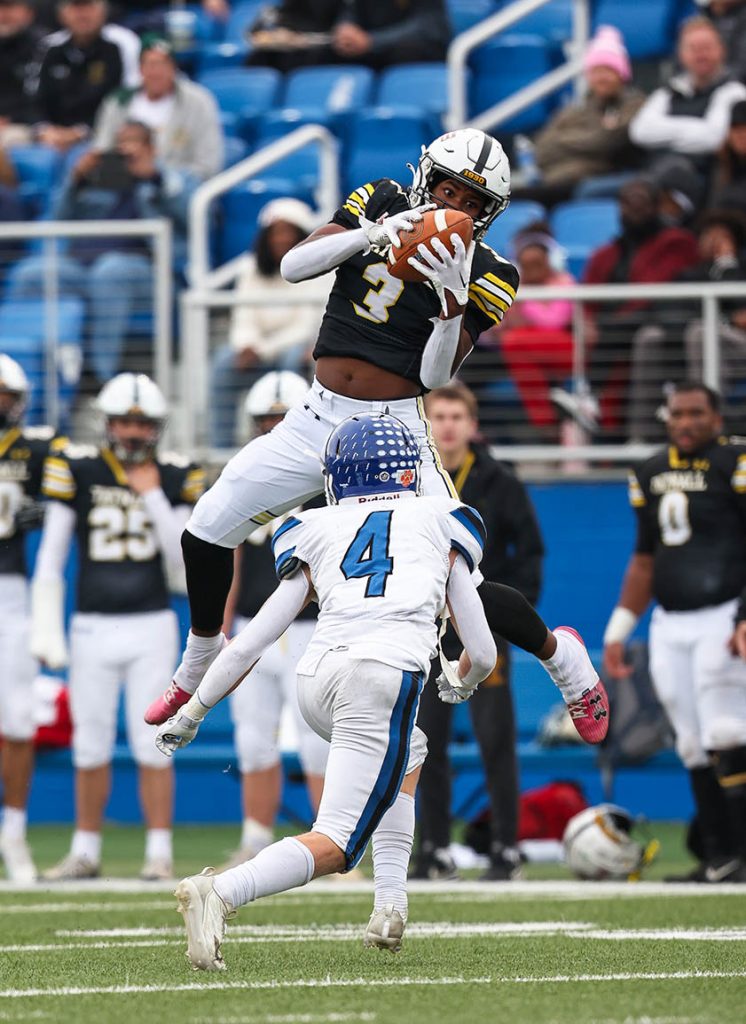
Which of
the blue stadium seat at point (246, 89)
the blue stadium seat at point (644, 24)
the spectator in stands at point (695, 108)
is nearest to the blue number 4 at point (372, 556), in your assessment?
the spectator in stands at point (695, 108)

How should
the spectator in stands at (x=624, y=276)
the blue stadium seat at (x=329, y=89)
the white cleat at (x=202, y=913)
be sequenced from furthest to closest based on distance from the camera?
the blue stadium seat at (x=329, y=89) < the spectator in stands at (x=624, y=276) < the white cleat at (x=202, y=913)

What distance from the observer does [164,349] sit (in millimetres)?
11570

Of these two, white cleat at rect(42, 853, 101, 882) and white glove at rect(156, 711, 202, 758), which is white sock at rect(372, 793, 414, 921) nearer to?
white glove at rect(156, 711, 202, 758)

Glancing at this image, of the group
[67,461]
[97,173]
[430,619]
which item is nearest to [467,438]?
[67,461]

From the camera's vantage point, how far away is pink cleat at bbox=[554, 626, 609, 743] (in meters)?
6.03

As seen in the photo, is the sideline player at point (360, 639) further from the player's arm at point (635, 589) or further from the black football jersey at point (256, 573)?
the black football jersey at point (256, 573)

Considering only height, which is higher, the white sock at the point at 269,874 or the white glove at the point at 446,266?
the white glove at the point at 446,266

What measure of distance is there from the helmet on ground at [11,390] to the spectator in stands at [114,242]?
8.58ft

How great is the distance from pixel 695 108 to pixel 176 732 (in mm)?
7587

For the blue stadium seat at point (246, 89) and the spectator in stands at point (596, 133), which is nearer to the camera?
the spectator in stands at point (596, 133)

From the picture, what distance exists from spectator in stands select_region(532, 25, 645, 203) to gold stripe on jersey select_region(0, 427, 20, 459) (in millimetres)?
4878

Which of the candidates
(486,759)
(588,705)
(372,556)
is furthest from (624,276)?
(372,556)

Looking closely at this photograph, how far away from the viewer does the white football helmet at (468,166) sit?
581 cm

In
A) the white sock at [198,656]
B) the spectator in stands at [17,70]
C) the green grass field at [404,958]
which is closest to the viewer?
the green grass field at [404,958]
